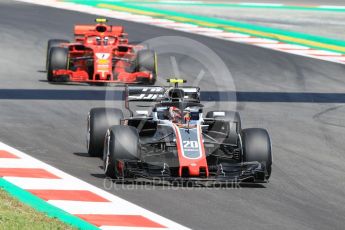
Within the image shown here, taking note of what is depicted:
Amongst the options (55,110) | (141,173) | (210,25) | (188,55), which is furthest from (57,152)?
(210,25)

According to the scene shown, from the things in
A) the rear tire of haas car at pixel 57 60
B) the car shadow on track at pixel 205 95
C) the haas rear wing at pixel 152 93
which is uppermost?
the haas rear wing at pixel 152 93

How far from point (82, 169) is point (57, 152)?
136 cm

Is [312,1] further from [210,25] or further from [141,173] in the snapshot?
[141,173]

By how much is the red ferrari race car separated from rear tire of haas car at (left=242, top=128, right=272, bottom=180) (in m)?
9.95

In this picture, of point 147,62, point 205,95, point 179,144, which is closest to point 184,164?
point 179,144

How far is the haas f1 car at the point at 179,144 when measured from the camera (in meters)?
13.4

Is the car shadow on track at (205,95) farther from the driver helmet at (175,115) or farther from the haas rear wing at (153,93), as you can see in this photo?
the driver helmet at (175,115)

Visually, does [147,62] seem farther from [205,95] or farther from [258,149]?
[258,149]

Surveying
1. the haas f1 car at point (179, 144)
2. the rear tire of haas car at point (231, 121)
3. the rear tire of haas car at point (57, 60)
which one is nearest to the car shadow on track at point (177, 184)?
the haas f1 car at point (179, 144)

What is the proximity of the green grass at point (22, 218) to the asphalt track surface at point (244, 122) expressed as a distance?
4.63 ft

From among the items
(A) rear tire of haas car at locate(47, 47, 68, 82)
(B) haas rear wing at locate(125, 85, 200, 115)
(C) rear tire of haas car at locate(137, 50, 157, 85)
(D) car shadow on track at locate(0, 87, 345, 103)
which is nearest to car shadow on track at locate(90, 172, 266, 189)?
(B) haas rear wing at locate(125, 85, 200, 115)

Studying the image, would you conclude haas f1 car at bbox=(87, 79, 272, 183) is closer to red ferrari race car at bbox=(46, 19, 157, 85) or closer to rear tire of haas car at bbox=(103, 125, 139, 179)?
rear tire of haas car at bbox=(103, 125, 139, 179)

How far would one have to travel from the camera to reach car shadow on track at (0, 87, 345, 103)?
71.7ft

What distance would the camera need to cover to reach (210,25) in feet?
118
